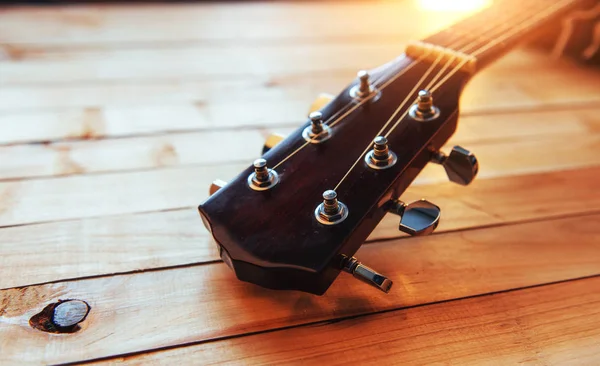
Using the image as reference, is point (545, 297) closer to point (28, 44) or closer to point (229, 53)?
point (229, 53)

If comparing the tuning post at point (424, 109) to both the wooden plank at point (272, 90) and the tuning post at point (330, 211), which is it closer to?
the tuning post at point (330, 211)

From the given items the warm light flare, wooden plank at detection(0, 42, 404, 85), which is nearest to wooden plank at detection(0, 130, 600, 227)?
wooden plank at detection(0, 42, 404, 85)

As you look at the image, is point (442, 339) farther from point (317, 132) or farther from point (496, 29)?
point (496, 29)

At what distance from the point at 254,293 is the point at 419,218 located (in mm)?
255

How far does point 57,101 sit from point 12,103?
0.09 m

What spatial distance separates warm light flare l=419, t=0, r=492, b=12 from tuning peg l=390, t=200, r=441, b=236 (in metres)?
1.21

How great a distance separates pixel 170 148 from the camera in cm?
108

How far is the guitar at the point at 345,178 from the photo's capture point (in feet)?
2.17

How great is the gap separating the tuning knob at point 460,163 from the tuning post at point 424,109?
5 centimetres

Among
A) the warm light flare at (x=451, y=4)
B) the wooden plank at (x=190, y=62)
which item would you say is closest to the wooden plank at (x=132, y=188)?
the wooden plank at (x=190, y=62)

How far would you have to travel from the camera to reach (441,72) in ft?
2.94

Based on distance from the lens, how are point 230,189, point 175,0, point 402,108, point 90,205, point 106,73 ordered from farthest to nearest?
point 175,0 → point 106,73 → point 90,205 → point 402,108 → point 230,189

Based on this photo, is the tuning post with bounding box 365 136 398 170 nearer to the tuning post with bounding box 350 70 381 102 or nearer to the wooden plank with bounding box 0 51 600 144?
the tuning post with bounding box 350 70 381 102

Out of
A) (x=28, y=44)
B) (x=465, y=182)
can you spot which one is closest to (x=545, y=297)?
(x=465, y=182)
